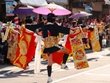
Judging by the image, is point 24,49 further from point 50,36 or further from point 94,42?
point 94,42

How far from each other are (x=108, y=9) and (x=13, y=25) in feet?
87.4

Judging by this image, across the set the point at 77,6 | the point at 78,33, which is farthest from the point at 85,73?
the point at 77,6

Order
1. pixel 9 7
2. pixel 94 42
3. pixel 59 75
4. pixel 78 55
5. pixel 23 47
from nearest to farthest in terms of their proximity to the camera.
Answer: pixel 78 55 → pixel 59 75 → pixel 23 47 → pixel 94 42 → pixel 9 7

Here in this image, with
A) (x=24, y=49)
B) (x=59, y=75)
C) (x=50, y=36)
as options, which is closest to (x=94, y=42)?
(x=24, y=49)

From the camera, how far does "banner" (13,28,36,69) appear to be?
14852 millimetres

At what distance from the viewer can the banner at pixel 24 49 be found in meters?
14.9

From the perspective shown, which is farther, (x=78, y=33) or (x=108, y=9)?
(x=108, y=9)

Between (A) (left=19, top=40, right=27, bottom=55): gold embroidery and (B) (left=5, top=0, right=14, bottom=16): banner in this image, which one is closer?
(A) (left=19, top=40, right=27, bottom=55): gold embroidery

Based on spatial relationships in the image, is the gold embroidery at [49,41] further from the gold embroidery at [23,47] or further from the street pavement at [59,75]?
the gold embroidery at [23,47]

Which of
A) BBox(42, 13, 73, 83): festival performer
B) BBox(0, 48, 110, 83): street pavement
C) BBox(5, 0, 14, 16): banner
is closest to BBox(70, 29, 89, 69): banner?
BBox(0, 48, 110, 83): street pavement

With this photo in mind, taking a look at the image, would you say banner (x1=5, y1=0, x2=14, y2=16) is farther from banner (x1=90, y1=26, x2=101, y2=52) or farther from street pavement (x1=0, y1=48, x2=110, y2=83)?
street pavement (x1=0, y1=48, x2=110, y2=83)

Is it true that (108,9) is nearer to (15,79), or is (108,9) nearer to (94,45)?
(94,45)

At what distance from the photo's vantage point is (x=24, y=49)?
1498 centimetres

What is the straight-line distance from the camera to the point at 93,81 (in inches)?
493
